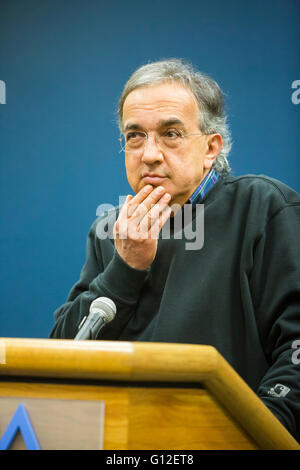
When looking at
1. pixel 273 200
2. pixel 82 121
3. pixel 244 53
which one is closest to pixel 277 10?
pixel 244 53

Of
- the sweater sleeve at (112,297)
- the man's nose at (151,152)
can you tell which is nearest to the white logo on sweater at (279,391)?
the sweater sleeve at (112,297)

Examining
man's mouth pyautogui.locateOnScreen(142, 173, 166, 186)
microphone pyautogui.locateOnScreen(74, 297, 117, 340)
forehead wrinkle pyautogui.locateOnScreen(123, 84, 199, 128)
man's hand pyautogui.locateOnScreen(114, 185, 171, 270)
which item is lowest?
microphone pyautogui.locateOnScreen(74, 297, 117, 340)

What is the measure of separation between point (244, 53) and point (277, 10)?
214 millimetres

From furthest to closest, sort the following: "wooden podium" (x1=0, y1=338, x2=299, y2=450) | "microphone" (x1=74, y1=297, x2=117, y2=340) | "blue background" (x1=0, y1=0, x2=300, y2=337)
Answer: "blue background" (x1=0, y1=0, x2=300, y2=337) < "microphone" (x1=74, y1=297, x2=117, y2=340) < "wooden podium" (x1=0, y1=338, x2=299, y2=450)

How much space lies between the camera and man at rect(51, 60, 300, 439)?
1.13 m

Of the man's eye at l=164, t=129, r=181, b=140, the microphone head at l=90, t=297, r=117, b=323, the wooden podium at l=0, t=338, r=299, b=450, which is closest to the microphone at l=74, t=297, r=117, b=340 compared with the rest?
the microphone head at l=90, t=297, r=117, b=323

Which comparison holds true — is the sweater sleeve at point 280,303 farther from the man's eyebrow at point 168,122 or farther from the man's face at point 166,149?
the man's eyebrow at point 168,122

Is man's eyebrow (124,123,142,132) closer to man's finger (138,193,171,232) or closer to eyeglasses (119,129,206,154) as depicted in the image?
eyeglasses (119,129,206,154)

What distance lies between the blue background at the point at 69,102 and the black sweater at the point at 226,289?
0.87 metres

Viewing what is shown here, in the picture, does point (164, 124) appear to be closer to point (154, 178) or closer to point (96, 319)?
point (154, 178)

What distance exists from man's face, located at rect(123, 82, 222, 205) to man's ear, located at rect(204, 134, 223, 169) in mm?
50

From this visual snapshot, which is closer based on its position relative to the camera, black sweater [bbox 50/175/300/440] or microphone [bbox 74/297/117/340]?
microphone [bbox 74/297/117/340]

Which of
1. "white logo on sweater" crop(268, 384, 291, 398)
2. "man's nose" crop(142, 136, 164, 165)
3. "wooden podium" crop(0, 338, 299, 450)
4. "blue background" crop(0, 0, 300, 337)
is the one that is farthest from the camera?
"blue background" crop(0, 0, 300, 337)

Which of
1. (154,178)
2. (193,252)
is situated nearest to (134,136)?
(154,178)
